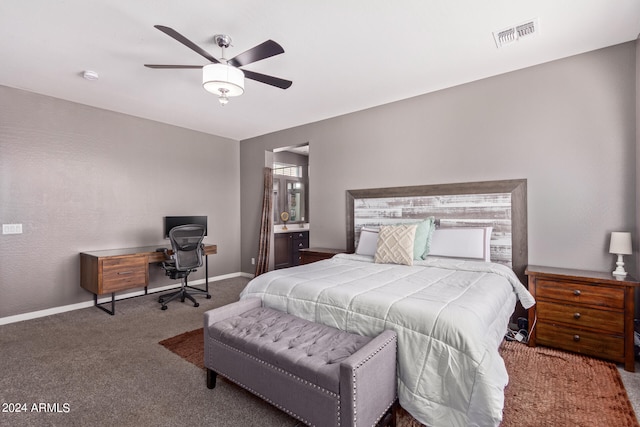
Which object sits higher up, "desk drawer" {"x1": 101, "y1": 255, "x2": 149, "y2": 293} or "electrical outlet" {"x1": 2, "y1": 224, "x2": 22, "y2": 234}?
"electrical outlet" {"x1": 2, "y1": 224, "x2": 22, "y2": 234}

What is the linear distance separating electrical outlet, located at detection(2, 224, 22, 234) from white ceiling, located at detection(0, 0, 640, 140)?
1.56 metres

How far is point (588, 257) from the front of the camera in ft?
9.13

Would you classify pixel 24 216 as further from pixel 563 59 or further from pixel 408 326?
pixel 563 59

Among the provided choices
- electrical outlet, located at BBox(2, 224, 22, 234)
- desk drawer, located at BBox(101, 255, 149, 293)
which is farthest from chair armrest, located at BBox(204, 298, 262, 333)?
electrical outlet, located at BBox(2, 224, 22, 234)

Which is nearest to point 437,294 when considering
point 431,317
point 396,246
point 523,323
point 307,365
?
point 431,317

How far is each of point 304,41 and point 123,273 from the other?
133 inches

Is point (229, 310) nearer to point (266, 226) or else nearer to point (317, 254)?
point (317, 254)

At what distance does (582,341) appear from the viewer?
2.48m

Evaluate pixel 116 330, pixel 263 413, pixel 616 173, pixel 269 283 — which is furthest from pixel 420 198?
pixel 116 330

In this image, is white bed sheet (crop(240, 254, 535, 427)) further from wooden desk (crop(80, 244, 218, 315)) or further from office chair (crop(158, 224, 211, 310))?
wooden desk (crop(80, 244, 218, 315))

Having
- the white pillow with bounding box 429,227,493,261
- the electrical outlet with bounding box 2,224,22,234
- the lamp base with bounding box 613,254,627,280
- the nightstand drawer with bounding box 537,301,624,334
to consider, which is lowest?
the nightstand drawer with bounding box 537,301,624,334

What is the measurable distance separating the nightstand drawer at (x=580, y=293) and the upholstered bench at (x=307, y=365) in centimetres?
179

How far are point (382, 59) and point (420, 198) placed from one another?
1652mm

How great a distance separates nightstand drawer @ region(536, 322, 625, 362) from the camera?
7.74 feet
